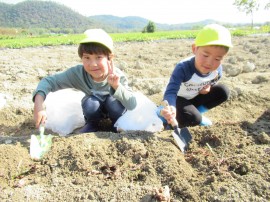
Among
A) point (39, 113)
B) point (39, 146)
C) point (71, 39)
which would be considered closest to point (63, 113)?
point (39, 113)

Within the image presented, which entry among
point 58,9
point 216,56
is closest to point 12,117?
point 216,56

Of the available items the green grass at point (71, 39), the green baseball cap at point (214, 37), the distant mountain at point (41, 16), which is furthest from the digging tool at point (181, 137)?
the distant mountain at point (41, 16)

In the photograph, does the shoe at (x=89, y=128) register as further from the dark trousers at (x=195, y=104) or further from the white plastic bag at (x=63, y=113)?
the dark trousers at (x=195, y=104)

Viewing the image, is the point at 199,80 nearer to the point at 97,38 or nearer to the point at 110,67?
the point at 110,67

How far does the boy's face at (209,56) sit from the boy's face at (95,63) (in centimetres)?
79

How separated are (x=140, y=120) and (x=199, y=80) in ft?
2.20

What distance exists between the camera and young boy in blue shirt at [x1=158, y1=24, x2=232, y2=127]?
2377mm

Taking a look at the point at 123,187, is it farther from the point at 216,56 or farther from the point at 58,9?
the point at 58,9

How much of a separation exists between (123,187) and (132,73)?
3713 mm

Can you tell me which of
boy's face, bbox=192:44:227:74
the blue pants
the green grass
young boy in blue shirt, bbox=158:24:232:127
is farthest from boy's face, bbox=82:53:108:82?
the green grass

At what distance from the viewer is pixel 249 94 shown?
3842 millimetres

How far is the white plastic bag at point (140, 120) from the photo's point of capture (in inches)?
107

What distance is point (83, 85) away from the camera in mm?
2857

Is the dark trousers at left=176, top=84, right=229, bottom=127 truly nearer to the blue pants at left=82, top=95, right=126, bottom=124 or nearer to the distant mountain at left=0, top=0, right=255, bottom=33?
the blue pants at left=82, top=95, right=126, bottom=124
